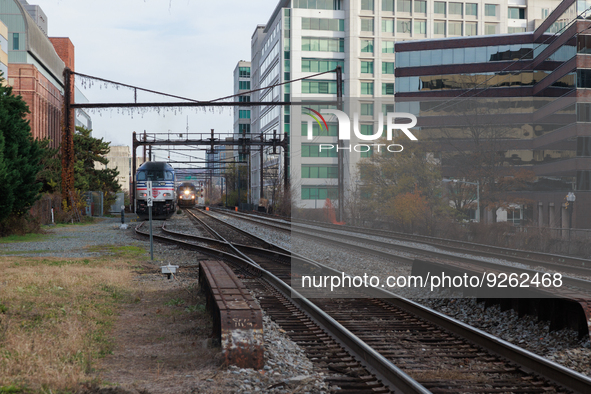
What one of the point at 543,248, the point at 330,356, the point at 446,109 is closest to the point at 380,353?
the point at 330,356

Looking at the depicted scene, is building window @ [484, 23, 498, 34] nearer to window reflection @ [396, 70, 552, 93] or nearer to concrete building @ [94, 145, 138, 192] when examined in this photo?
window reflection @ [396, 70, 552, 93]

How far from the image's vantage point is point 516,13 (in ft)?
279

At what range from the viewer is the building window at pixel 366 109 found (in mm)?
81125

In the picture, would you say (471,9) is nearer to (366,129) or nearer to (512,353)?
(366,129)

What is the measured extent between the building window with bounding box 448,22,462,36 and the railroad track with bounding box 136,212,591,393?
260ft

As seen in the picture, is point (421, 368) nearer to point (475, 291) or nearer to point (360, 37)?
point (475, 291)

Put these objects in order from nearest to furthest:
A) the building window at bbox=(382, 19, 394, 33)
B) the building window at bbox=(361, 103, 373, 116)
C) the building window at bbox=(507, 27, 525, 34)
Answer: the building window at bbox=(361, 103, 373, 116) → the building window at bbox=(382, 19, 394, 33) → the building window at bbox=(507, 27, 525, 34)

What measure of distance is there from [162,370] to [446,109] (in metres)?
64.6

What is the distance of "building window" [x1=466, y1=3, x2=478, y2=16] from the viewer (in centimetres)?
8269

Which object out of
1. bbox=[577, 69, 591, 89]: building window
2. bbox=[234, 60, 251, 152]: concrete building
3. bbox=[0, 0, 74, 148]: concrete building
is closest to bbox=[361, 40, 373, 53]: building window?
bbox=[577, 69, 591, 89]: building window

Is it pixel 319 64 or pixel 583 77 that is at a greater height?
pixel 319 64

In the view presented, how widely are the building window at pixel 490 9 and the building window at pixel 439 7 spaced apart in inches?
239

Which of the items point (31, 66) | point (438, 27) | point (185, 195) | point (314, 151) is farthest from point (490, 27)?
point (31, 66)

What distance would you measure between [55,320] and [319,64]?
3029 inches
